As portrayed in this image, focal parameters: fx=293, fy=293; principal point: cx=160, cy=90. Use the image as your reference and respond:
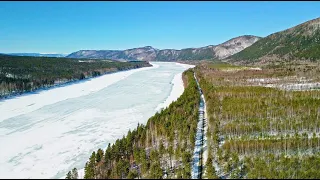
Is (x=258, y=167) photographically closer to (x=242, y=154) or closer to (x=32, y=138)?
(x=242, y=154)

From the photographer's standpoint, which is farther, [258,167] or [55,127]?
[55,127]

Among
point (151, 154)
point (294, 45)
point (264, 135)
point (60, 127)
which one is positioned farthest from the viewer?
point (294, 45)

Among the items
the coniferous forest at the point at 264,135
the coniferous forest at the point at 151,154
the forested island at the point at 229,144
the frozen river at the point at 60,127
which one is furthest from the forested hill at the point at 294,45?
the coniferous forest at the point at 151,154

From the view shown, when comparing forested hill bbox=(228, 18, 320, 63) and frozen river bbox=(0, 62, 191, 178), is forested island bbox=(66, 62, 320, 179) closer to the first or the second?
frozen river bbox=(0, 62, 191, 178)

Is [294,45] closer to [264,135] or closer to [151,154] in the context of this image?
[264,135]

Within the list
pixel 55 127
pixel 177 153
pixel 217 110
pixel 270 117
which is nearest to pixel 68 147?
pixel 55 127

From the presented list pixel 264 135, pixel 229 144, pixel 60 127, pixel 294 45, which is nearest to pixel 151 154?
pixel 229 144
